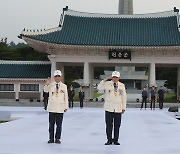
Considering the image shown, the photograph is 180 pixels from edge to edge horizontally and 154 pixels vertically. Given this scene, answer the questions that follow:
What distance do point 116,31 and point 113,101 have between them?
86.2ft

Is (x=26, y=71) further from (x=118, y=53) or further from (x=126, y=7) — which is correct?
(x=126, y=7)

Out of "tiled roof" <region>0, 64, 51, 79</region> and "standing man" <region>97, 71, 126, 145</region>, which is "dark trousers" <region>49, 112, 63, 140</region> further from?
"tiled roof" <region>0, 64, 51, 79</region>

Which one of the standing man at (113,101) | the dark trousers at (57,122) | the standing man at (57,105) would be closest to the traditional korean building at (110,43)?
the standing man at (57,105)

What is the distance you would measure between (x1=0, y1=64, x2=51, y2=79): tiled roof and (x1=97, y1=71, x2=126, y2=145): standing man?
2443 centimetres

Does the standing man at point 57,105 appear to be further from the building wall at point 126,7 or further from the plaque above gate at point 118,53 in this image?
the building wall at point 126,7

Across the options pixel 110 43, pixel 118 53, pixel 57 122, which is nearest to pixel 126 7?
pixel 118 53

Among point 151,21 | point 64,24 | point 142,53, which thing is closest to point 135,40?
point 142,53

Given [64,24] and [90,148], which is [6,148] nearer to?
[90,148]

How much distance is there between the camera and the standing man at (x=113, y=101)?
8.38 metres

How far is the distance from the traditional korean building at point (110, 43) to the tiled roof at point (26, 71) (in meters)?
1.21

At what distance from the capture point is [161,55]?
32.2m

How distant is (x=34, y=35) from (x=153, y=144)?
77.5 ft

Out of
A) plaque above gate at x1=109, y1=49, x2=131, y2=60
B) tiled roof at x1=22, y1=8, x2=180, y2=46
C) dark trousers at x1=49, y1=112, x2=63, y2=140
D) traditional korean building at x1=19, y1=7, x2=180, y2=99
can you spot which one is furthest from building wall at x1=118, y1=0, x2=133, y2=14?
dark trousers at x1=49, y1=112, x2=63, y2=140

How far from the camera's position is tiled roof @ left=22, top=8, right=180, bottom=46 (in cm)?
3167
